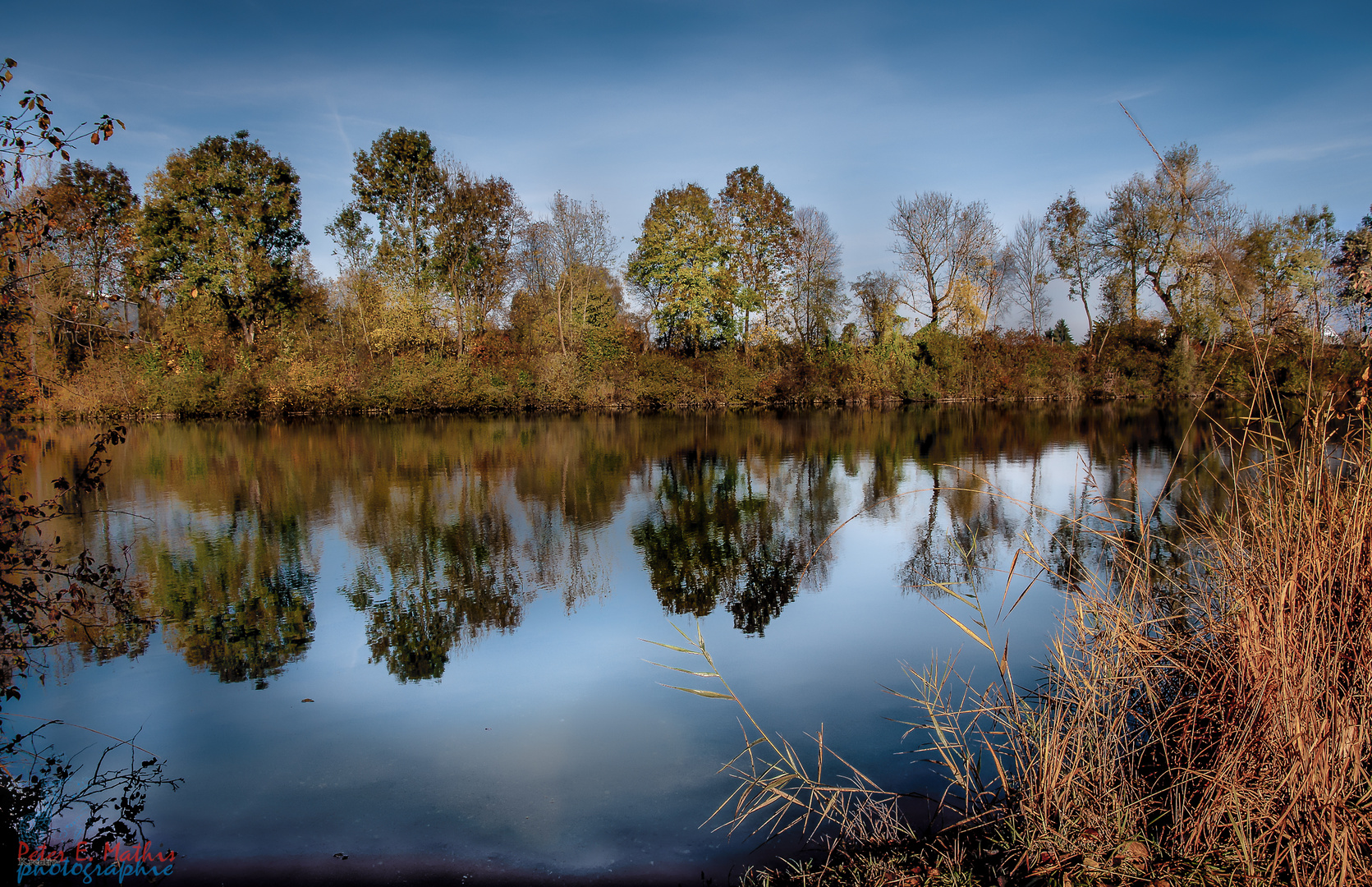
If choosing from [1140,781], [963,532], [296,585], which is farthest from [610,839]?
[963,532]

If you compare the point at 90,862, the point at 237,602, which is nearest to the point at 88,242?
the point at 237,602

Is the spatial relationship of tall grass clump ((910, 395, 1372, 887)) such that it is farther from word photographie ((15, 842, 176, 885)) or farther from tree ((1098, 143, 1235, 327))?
tree ((1098, 143, 1235, 327))

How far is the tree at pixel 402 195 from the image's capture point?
35281 mm

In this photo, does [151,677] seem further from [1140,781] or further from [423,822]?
[1140,781]

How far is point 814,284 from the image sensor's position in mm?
39250

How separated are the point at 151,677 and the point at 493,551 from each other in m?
3.77

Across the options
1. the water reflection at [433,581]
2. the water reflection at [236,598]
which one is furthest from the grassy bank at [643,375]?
the water reflection at [236,598]

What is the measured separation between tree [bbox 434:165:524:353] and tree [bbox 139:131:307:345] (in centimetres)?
702

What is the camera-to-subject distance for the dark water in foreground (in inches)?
143

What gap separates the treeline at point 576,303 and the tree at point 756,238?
0.10 meters

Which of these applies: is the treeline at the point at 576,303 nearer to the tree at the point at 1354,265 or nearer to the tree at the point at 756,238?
the tree at the point at 756,238

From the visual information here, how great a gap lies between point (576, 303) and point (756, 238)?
31.2 ft

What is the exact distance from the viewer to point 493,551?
8789mm

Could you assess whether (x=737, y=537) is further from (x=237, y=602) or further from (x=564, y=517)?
(x=237, y=602)
